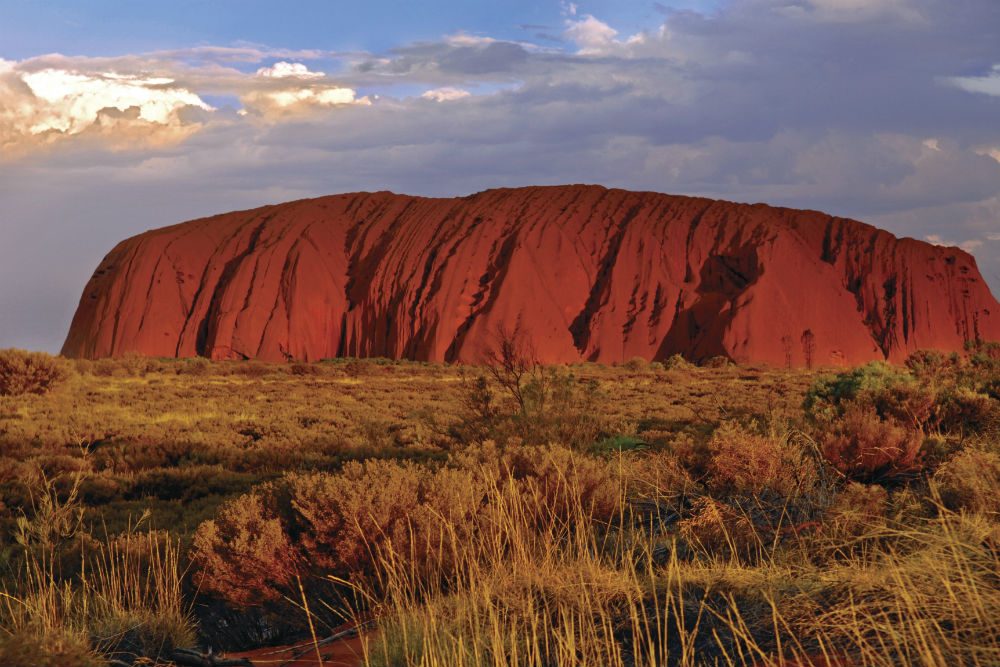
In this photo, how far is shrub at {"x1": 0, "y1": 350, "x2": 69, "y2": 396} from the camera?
871 inches

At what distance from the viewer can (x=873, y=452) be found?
7414mm

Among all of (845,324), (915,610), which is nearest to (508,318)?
(845,324)

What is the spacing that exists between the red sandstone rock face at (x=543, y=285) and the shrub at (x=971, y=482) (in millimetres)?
39718

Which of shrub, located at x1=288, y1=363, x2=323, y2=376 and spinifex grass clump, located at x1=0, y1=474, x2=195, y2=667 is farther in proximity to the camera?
shrub, located at x1=288, y1=363, x2=323, y2=376

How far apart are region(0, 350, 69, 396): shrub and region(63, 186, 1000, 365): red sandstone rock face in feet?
82.3

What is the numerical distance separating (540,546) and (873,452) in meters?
3.93

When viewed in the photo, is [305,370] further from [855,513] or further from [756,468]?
[855,513]

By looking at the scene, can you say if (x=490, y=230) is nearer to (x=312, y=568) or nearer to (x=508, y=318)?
(x=508, y=318)

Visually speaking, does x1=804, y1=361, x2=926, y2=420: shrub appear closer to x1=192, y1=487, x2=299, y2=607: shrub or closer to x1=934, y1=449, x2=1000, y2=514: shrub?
x1=934, y1=449, x2=1000, y2=514: shrub

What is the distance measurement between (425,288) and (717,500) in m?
45.1

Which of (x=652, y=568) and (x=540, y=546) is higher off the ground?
(x=652, y=568)

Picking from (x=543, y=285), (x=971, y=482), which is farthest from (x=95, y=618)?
(x=543, y=285)

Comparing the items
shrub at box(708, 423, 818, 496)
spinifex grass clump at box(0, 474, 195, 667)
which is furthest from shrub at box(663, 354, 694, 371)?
spinifex grass clump at box(0, 474, 195, 667)

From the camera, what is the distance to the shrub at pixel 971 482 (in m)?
4.99
